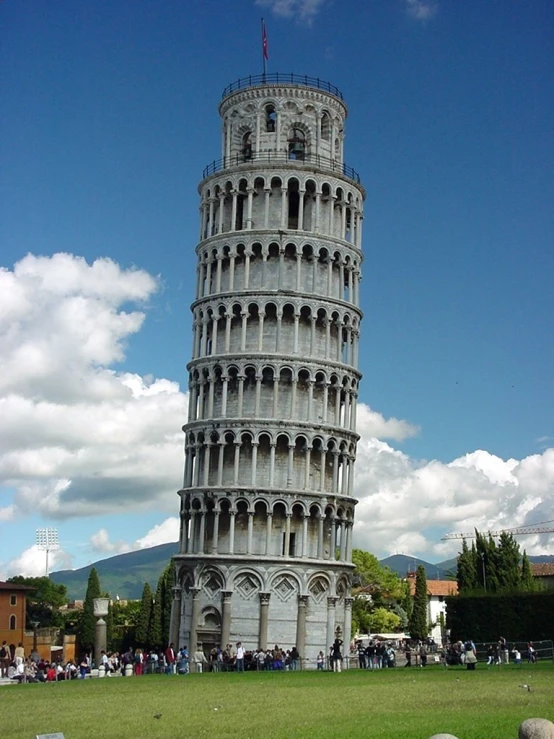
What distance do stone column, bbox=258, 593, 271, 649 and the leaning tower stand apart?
85mm

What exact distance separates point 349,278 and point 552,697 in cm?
4520

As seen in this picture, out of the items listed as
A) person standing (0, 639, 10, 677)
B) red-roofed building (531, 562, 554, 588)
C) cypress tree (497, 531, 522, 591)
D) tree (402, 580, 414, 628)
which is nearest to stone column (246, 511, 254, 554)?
person standing (0, 639, 10, 677)

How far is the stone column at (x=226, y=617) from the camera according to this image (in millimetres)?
67000

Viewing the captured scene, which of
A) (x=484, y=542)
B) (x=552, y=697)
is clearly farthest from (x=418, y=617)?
(x=552, y=697)

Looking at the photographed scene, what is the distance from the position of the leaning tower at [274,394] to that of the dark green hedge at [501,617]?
716 centimetres

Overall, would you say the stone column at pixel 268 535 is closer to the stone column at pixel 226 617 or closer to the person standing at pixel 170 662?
the stone column at pixel 226 617

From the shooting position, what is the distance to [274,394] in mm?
69812

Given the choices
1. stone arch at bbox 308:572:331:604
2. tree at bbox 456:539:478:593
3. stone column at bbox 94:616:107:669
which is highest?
tree at bbox 456:539:478:593

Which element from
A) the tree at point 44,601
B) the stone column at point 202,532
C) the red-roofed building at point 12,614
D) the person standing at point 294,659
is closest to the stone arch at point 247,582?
the stone column at point 202,532

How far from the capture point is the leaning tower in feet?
223

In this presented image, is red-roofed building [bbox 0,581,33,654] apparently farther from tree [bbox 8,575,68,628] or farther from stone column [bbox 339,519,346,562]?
stone column [bbox 339,519,346,562]

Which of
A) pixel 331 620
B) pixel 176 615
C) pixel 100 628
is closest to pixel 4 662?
pixel 100 628

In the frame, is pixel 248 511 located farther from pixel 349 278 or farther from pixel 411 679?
pixel 411 679

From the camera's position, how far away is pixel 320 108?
76375 millimetres
